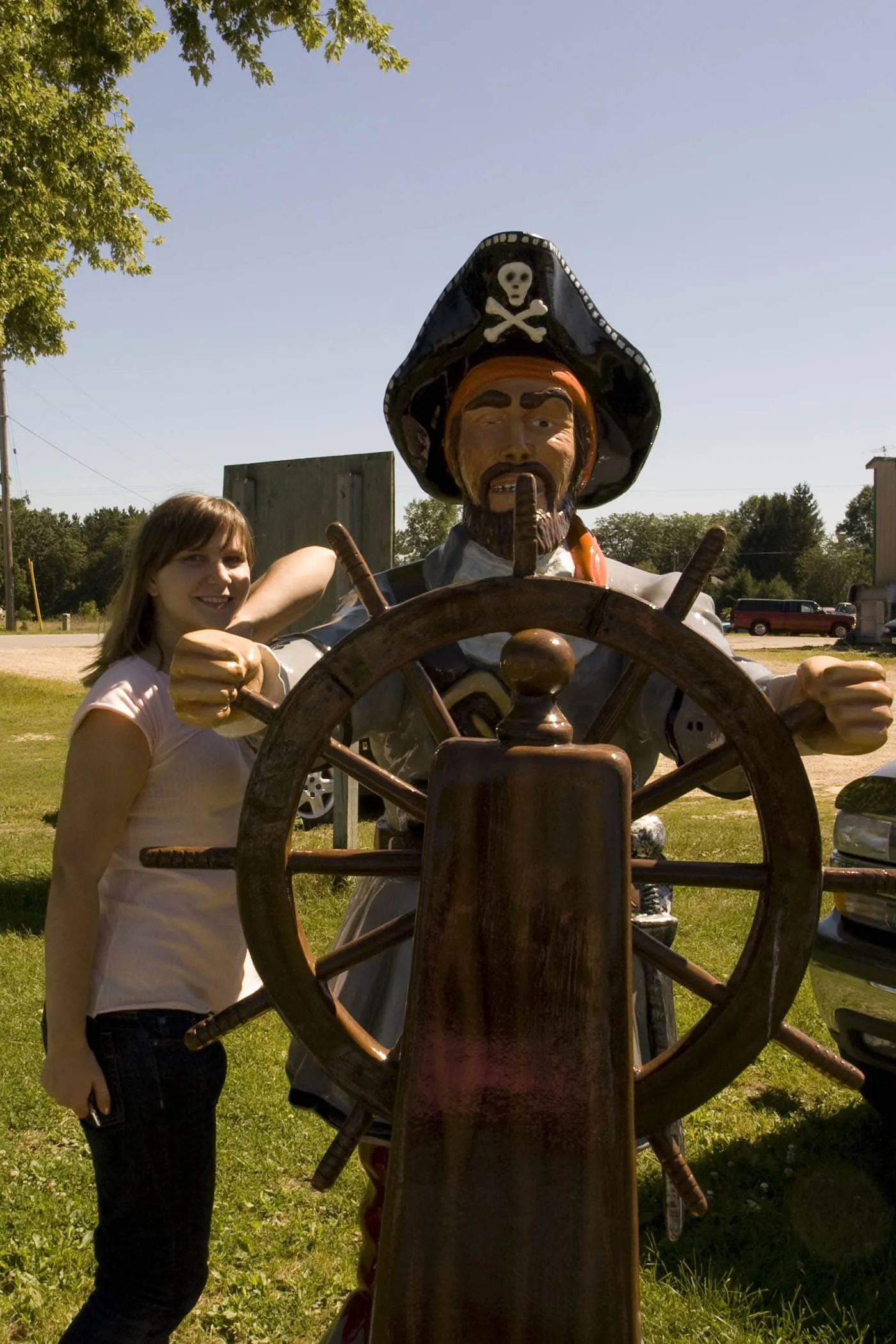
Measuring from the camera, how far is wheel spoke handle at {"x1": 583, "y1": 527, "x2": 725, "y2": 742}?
127 cm

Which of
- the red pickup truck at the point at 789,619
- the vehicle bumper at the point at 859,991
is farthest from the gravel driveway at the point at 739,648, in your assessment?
the vehicle bumper at the point at 859,991

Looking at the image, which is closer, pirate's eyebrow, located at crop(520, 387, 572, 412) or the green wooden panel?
pirate's eyebrow, located at crop(520, 387, 572, 412)

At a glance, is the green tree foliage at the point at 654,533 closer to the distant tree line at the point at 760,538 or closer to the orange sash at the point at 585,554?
the distant tree line at the point at 760,538

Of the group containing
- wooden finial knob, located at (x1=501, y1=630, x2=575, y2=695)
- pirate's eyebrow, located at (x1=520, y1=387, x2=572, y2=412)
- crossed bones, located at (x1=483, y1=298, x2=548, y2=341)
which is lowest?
wooden finial knob, located at (x1=501, y1=630, x2=575, y2=695)

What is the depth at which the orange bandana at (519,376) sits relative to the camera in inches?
76.1

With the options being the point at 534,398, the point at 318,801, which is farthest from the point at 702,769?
the point at 318,801

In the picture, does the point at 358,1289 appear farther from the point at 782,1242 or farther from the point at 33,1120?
the point at 33,1120

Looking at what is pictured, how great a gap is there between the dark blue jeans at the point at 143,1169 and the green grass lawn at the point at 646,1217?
1002 millimetres

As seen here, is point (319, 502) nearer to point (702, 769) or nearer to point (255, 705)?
point (255, 705)

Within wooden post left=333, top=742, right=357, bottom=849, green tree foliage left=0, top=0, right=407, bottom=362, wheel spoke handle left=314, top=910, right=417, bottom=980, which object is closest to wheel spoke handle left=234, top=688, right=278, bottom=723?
wheel spoke handle left=314, top=910, right=417, bottom=980

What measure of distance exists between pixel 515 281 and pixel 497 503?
365 mm

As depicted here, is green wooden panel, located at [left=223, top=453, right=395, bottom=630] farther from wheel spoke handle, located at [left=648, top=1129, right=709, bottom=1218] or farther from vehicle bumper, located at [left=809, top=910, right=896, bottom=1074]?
wheel spoke handle, located at [left=648, top=1129, right=709, bottom=1218]

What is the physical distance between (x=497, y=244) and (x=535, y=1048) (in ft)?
4.42

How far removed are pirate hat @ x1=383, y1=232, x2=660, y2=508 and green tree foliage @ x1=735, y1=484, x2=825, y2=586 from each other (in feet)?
227
